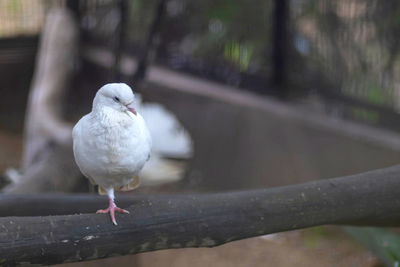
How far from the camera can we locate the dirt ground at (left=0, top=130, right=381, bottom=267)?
326 centimetres

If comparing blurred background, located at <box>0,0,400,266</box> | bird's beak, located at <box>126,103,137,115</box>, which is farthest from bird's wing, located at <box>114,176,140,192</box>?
blurred background, located at <box>0,0,400,266</box>

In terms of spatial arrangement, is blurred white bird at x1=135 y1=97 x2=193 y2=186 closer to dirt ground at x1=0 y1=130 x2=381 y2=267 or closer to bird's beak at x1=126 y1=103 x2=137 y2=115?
dirt ground at x1=0 y1=130 x2=381 y2=267

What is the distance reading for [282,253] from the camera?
3.36m

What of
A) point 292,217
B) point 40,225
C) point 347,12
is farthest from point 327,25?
point 40,225

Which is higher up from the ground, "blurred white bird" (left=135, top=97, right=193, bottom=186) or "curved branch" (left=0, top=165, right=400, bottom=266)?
"curved branch" (left=0, top=165, right=400, bottom=266)

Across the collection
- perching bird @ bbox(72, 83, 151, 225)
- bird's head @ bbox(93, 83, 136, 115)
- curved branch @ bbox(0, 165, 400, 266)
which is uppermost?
bird's head @ bbox(93, 83, 136, 115)

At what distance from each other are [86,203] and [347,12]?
2.37 m

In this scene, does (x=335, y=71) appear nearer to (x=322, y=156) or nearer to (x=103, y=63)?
(x=322, y=156)

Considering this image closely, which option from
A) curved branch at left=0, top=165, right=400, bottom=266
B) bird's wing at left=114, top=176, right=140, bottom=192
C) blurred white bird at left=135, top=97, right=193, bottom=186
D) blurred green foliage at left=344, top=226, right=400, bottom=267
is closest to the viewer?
curved branch at left=0, top=165, right=400, bottom=266

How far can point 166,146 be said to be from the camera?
175 inches

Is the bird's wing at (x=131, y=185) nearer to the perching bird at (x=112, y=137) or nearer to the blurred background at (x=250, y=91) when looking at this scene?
the perching bird at (x=112, y=137)

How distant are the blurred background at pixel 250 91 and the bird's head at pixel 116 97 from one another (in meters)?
1.41

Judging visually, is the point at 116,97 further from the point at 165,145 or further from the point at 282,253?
the point at 165,145

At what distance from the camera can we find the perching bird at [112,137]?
1516 mm
